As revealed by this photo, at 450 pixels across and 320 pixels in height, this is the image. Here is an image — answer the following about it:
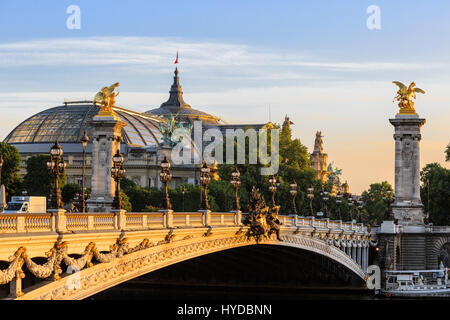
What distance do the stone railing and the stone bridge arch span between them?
29.0 inches

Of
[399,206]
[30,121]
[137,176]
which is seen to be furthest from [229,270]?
[30,121]

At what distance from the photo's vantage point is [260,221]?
2089 inches

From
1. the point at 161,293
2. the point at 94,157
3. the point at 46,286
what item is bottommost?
the point at 161,293

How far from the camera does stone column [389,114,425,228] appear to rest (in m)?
90.2

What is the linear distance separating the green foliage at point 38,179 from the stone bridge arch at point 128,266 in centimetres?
4400

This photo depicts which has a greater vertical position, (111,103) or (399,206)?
(111,103)

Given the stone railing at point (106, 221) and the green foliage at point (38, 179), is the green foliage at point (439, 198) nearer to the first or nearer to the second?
the green foliage at point (38, 179)

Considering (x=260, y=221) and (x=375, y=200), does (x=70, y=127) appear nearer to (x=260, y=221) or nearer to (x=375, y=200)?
(x=375, y=200)

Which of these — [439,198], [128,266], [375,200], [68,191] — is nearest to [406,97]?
[439,198]

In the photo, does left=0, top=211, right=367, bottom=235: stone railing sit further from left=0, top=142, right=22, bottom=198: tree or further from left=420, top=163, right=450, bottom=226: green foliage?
left=420, top=163, right=450, bottom=226: green foliage

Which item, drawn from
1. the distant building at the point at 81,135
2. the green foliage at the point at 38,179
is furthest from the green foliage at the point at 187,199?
the distant building at the point at 81,135
